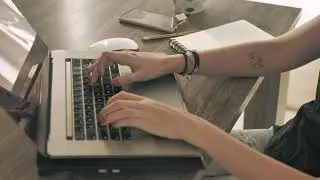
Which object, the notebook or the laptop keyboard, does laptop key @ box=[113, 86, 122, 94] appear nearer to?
the laptop keyboard

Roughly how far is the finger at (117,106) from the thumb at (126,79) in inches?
5.4

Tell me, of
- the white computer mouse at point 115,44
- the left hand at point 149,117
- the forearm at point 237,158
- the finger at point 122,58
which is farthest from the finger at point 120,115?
the white computer mouse at point 115,44

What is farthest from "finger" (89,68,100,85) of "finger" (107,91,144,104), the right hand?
"finger" (107,91,144,104)

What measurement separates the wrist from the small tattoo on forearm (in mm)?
175

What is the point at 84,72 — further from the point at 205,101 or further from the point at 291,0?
the point at 291,0

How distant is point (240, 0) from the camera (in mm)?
1573

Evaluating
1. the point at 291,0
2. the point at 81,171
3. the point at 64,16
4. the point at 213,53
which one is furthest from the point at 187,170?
the point at 291,0

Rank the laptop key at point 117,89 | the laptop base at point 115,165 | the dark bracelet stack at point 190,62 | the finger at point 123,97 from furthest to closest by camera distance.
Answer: the dark bracelet stack at point 190,62 < the laptop key at point 117,89 < the finger at point 123,97 < the laptop base at point 115,165

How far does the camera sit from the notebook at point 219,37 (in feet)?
4.26

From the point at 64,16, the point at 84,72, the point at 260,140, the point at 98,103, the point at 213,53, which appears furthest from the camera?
the point at 64,16

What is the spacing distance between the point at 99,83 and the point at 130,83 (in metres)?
0.07

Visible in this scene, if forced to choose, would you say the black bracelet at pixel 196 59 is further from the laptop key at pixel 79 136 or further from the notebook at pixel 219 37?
the laptop key at pixel 79 136

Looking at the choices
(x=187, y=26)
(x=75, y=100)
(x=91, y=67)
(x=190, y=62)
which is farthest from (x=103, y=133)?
(x=187, y=26)

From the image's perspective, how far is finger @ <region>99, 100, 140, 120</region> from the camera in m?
0.95
